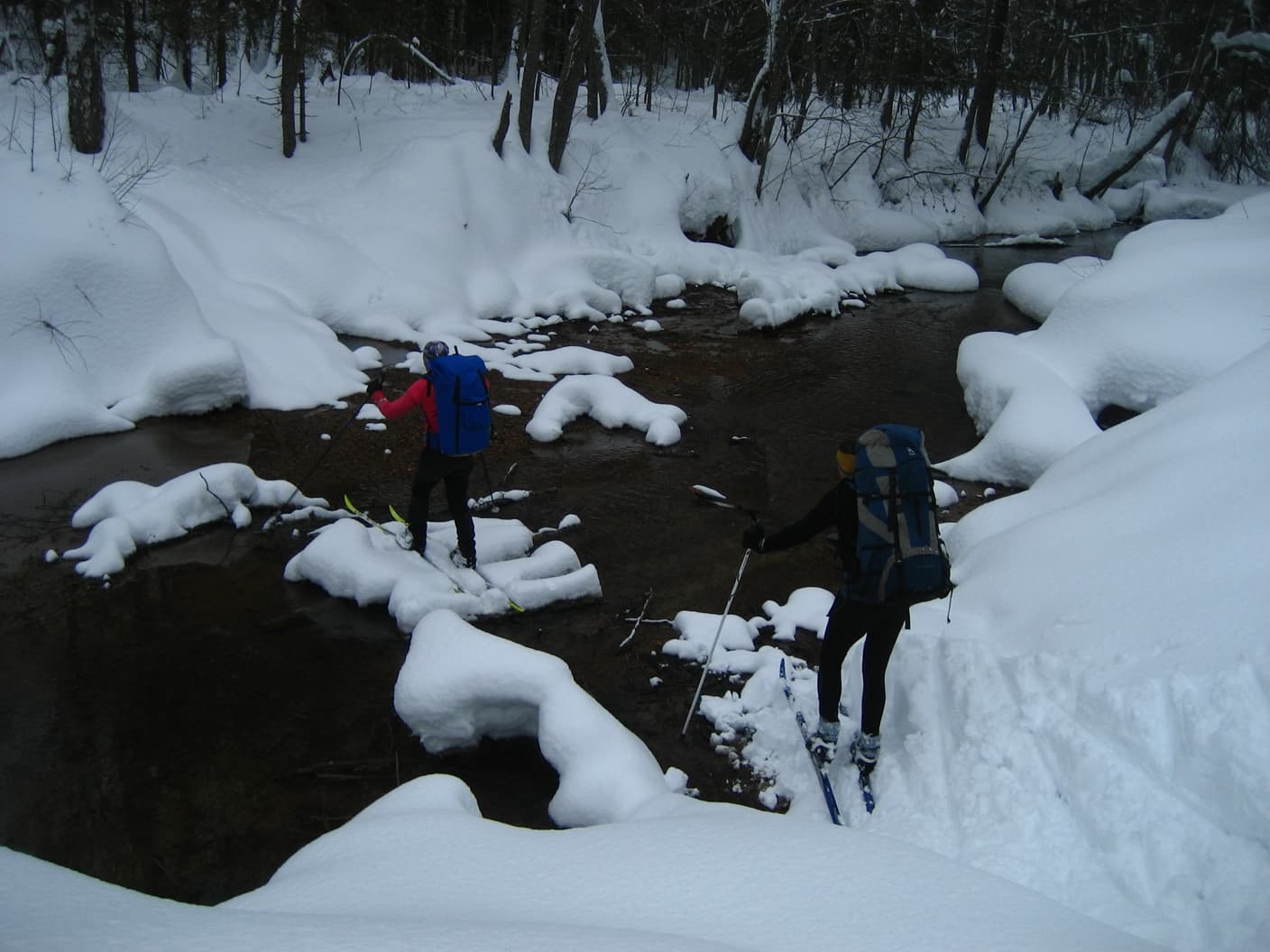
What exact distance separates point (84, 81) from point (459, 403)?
934 cm

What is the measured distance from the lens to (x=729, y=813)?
3637 millimetres

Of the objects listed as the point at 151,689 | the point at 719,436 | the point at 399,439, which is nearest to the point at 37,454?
the point at 399,439

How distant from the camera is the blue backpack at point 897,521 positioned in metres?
3.93

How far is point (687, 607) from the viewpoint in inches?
259

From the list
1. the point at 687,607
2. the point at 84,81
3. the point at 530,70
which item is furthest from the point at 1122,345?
the point at 84,81

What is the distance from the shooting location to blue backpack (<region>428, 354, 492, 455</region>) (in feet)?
19.2

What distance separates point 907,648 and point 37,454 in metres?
8.08

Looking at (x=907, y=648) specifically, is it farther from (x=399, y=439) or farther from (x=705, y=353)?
(x=705, y=353)

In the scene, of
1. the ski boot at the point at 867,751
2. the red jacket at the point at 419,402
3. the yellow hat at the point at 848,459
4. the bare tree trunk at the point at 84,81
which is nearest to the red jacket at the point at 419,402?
the red jacket at the point at 419,402

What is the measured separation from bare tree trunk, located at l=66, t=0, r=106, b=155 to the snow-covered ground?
3.45 ft

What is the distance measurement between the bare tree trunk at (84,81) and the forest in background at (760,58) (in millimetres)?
29

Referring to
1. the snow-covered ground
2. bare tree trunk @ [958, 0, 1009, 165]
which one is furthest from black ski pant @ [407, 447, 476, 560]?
bare tree trunk @ [958, 0, 1009, 165]

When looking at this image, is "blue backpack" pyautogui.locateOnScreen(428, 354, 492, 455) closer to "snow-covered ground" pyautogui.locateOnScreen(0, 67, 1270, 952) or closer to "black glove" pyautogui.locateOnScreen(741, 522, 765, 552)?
"snow-covered ground" pyautogui.locateOnScreen(0, 67, 1270, 952)

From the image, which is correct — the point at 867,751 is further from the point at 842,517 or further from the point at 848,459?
the point at 848,459
